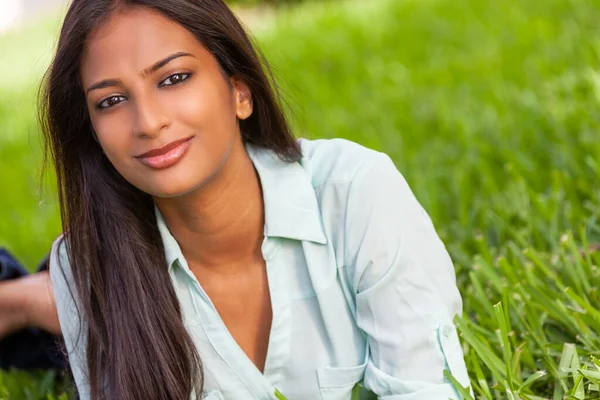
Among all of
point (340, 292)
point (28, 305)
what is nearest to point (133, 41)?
point (340, 292)

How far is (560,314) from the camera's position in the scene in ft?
7.69

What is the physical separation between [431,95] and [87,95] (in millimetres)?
2652

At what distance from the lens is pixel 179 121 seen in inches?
78.5

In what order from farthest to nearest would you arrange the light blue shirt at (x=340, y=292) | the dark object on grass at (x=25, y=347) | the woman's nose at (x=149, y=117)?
the dark object on grass at (x=25, y=347), the light blue shirt at (x=340, y=292), the woman's nose at (x=149, y=117)

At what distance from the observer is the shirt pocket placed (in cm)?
216

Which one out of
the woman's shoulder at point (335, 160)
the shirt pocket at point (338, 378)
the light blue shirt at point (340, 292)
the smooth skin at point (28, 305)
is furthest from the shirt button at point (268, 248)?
the smooth skin at point (28, 305)

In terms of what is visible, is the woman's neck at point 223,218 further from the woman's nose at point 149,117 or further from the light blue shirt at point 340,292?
the woman's nose at point 149,117

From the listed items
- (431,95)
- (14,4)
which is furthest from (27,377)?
(14,4)

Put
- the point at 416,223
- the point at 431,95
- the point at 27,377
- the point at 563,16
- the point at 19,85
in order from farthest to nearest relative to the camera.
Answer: the point at 19,85
the point at 563,16
the point at 431,95
the point at 27,377
the point at 416,223

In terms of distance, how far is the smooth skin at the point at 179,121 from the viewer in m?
1.98

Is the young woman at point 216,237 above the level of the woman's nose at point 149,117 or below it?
below

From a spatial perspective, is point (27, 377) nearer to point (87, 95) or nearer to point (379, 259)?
point (87, 95)

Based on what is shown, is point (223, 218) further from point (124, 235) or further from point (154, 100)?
point (154, 100)

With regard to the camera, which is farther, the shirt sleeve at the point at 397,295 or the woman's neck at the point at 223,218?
the woman's neck at the point at 223,218
